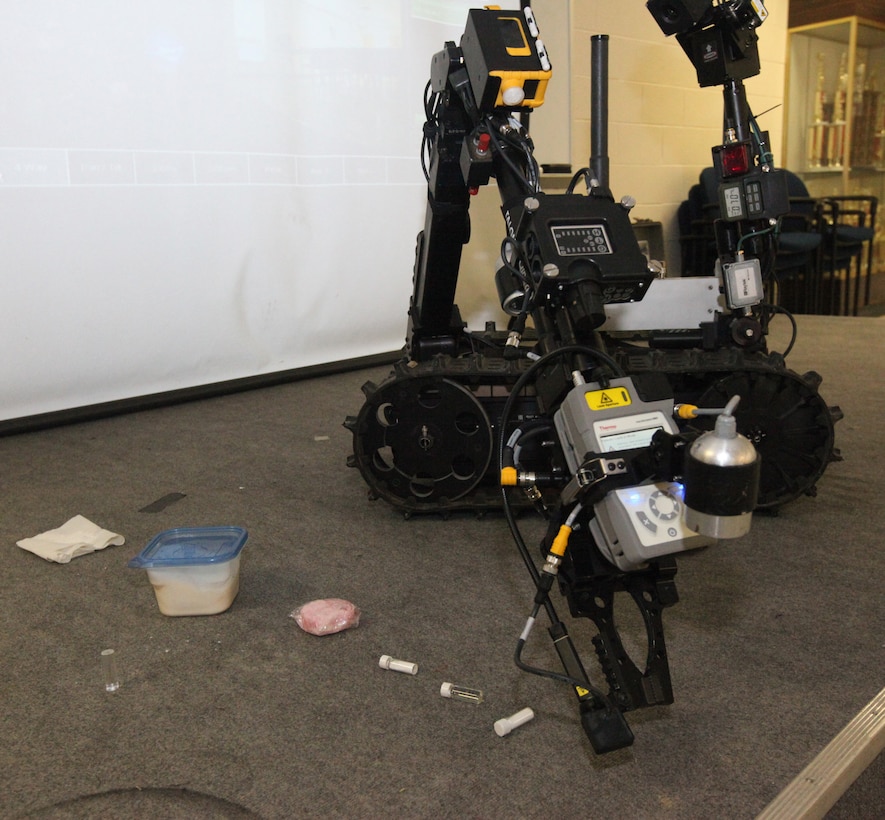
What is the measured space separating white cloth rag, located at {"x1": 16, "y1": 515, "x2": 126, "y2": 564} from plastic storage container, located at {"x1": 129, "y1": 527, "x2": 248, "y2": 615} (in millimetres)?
Answer: 361

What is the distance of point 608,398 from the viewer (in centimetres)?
120

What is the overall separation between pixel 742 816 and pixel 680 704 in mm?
260

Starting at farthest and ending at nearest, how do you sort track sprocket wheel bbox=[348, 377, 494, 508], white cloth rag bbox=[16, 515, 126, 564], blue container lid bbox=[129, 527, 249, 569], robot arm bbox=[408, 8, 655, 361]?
1. track sprocket wheel bbox=[348, 377, 494, 508]
2. white cloth rag bbox=[16, 515, 126, 564]
3. blue container lid bbox=[129, 527, 249, 569]
4. robot arm bbox=[408, 8, 655, 361]

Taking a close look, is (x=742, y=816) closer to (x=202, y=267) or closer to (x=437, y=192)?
(x=437, y=192)

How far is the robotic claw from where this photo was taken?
1.12 m

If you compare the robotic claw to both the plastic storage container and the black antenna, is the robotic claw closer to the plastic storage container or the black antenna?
the plastic storage container

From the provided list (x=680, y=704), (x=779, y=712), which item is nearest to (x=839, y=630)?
(x=779, y=712)

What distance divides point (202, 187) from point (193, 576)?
2103 millimetres

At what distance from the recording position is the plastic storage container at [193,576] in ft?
5.43

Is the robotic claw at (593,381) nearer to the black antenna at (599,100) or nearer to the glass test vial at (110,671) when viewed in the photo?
the glass test vial at (110,671)

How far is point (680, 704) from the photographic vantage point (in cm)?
140

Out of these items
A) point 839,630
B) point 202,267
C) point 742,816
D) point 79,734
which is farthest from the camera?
point 202,267

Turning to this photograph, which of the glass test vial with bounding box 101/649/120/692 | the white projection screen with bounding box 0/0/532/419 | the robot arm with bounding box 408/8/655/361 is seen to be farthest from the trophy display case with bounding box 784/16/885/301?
the glass test vial with bounding box 101/649/120/692

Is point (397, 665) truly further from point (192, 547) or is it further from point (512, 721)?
point (192, 547)
